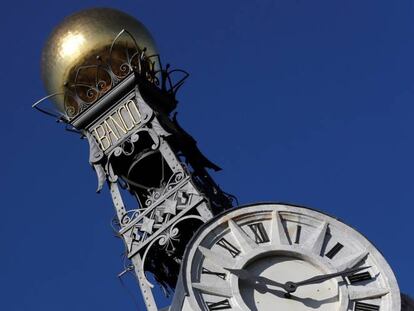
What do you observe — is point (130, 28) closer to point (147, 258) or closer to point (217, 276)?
point (147, 258)

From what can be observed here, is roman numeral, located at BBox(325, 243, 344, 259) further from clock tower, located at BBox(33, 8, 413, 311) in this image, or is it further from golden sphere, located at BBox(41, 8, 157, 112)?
golden sphere, located at BBox(41, 8, 157, 112)

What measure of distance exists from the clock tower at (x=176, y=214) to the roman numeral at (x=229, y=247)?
0.02 metres

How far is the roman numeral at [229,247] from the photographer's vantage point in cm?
2384

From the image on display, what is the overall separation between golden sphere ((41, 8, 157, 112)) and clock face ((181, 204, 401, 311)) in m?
6.38

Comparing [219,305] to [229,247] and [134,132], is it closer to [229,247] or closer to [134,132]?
[229,247]

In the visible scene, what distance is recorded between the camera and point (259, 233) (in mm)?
24125

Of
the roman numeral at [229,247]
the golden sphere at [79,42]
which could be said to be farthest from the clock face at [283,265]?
the golden sphere at [79,42]

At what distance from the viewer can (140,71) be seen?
29188 mm

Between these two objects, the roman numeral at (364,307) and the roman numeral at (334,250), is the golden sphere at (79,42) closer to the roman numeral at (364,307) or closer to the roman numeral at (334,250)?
the roman numeral at (334,250)

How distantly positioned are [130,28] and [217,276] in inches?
315

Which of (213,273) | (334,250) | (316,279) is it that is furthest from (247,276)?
(334,250)

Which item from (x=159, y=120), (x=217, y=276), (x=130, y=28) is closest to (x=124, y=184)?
(x=159, y=120)

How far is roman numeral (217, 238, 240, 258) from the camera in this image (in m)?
23.8

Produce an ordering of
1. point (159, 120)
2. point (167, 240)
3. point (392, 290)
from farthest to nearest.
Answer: point (159, 120), point (167, 240), point (392, 290)
